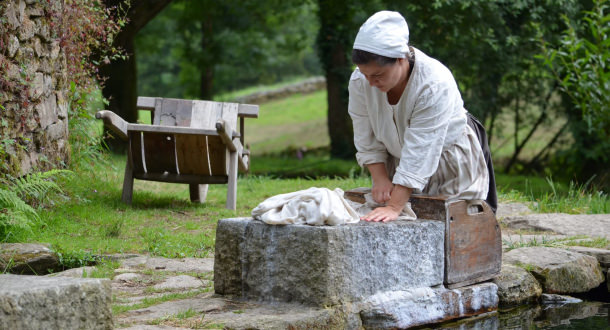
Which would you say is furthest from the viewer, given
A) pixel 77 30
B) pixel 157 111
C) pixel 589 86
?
pixel 589 86

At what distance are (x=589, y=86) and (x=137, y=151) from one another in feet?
16.7

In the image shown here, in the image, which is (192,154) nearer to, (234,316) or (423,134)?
(423,134)

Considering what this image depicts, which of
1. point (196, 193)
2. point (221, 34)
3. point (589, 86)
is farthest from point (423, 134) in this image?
point (221, 34)

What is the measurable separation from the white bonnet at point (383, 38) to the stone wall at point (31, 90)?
3.02 metres

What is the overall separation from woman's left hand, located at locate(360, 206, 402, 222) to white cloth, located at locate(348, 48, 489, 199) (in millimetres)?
169

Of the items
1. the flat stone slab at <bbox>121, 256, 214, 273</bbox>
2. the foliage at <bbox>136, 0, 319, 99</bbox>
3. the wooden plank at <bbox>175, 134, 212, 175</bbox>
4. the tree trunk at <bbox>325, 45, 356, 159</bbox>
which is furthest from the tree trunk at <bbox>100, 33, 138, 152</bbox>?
the flat stone slab at <bbox>121, 256, 214, 273</bbox>

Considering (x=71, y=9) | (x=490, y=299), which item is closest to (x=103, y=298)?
(x=490, y=299)

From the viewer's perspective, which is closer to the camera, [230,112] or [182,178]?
[182,178]

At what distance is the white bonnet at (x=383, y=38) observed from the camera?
344 centimetres

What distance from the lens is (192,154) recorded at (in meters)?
6.63

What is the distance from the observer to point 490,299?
13.7 ft

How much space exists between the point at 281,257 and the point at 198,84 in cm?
1805

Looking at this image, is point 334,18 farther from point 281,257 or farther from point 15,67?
point 281,257

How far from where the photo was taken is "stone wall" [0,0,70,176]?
5.35m
